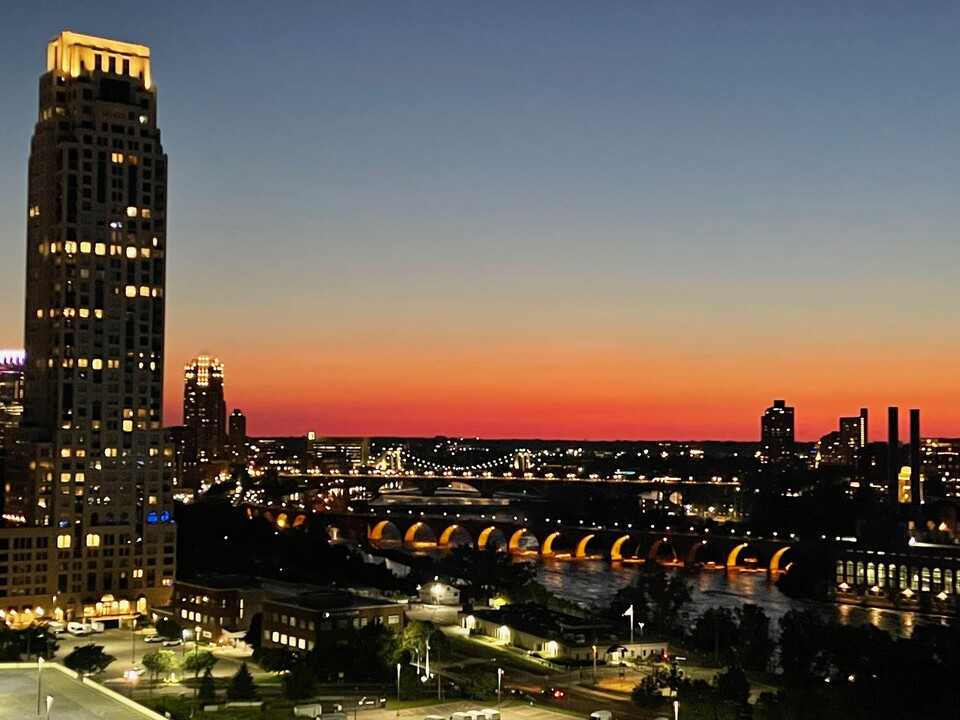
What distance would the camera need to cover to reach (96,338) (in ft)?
168

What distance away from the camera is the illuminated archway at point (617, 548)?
295 ft

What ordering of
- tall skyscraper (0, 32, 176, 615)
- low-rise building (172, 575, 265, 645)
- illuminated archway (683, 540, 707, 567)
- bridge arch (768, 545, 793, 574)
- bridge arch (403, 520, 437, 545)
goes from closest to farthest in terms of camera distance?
low-rise building (172, 575, 265, 645), tall skyscraper (0, 32, 176, 615), bridge arch (768, 545, 793, 574), illuminated archway (683, 540, 707, 567), bridge arch (403, 520, 437, 545)

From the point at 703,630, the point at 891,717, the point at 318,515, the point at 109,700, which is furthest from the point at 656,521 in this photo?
the point at 109,700

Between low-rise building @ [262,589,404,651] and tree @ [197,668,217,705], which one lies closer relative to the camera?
tree @ [197,668,217,705]

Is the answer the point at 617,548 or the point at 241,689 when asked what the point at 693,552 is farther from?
the point at 241,689

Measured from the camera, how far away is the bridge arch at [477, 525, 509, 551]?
9688 cm

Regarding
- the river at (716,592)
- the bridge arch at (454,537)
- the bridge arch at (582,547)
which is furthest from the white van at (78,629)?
the bridge arch at (454,537)

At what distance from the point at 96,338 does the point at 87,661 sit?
1840cm

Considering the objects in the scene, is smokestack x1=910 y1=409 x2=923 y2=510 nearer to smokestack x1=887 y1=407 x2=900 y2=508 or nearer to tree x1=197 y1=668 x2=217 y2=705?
smokestack x1=887 y1=407 x2=900 y2=508

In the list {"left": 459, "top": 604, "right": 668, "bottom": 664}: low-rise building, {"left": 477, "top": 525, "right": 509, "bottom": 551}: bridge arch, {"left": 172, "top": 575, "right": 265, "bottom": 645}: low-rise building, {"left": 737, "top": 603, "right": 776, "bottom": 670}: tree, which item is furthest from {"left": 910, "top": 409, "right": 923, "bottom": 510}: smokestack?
{"left": 172, "top": 575, "right": 265, "bottom": 645}: low-rise building

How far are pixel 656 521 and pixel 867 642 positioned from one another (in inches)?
2057

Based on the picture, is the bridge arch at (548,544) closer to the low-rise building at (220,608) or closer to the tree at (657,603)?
the tree at (657,603)

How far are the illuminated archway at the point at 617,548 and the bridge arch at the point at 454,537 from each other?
39.7ft

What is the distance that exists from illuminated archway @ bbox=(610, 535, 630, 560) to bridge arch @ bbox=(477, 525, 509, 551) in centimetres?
834
